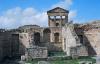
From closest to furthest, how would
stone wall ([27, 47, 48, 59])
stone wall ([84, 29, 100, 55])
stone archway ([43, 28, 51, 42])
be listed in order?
stone wall ([27, 47, 48, 59]), stone wall ([84, 29, 100, 55]), stone archway ([43, 28, 51, 42])

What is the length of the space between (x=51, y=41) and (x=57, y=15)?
384 inches

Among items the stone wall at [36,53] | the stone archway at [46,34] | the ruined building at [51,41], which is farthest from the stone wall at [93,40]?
the stone archway at [46,34]

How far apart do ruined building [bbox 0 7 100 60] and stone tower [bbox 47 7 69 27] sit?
8145mm

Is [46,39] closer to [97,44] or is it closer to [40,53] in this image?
[97,44]

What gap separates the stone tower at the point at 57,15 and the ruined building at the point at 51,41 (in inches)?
321

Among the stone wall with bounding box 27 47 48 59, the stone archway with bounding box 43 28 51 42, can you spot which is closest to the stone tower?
the stone archway with bounding box 43 28 51 42

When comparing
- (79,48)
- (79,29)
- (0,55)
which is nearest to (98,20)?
(79,29)

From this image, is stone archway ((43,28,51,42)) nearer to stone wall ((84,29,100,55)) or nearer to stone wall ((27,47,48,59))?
stone wall ((84,29,100,55))

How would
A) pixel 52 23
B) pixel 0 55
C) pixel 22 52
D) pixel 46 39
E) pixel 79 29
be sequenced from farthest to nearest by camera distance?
pixel 52 23, pixel 46 39, pixel 22 52, pixel 79 29, pixel 0 55

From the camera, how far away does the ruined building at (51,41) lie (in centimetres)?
2330

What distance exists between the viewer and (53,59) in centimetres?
2253

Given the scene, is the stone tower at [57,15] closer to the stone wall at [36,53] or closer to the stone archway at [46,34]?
the stone archway at [46,34]

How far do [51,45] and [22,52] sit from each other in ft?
13.1

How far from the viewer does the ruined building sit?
76.4 feet
